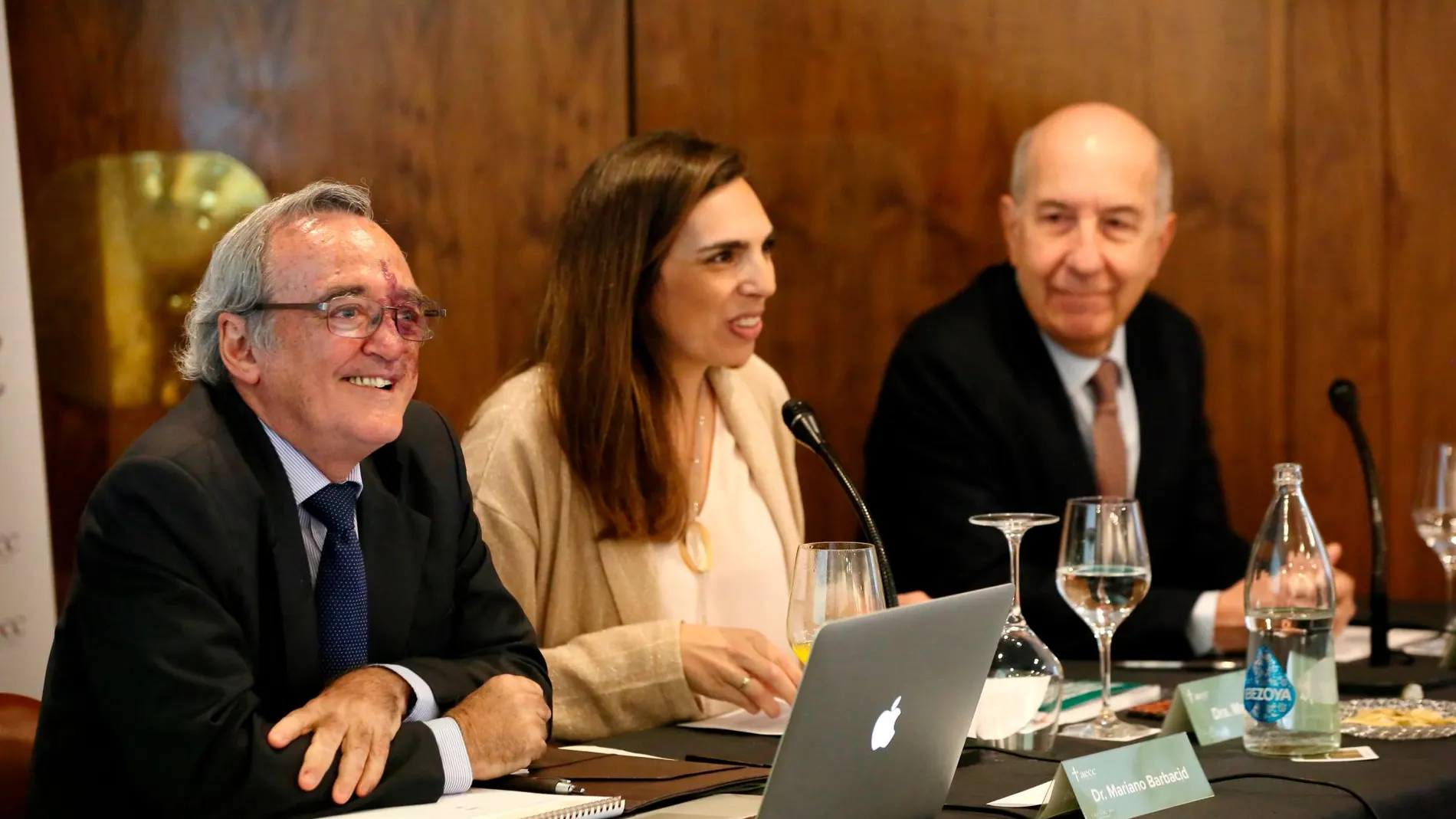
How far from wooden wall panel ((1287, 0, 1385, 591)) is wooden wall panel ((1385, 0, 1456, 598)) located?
0.08 ft

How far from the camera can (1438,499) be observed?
263cm

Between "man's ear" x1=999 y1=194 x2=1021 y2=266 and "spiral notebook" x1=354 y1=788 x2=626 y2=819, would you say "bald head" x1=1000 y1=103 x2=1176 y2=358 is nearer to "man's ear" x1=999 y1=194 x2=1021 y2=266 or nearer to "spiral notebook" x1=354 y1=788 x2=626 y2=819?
"man's ear" x1=999 y1=194 x2=1021 y2=266

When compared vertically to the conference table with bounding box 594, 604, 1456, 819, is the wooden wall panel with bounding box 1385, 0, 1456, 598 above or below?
above

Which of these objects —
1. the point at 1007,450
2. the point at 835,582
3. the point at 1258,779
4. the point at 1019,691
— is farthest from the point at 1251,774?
the point at 1007,450

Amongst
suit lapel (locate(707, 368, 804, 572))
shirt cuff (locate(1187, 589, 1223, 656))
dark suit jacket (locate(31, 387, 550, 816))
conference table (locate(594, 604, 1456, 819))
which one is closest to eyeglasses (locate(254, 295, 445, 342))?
dark suit jacket (locate(31, 387, 550, 816))

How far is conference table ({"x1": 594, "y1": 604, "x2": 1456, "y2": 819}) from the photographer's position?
1.67m

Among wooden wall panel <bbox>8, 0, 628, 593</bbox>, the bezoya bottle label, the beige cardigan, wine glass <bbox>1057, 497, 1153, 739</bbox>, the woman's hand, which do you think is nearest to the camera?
the bezoya bottle label

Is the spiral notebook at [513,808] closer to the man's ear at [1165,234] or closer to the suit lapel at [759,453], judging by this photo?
the suit lapel at [759,453]

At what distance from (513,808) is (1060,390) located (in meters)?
1.85

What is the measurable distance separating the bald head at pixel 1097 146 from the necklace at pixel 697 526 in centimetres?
98

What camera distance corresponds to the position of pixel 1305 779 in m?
1.77

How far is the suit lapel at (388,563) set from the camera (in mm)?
1860

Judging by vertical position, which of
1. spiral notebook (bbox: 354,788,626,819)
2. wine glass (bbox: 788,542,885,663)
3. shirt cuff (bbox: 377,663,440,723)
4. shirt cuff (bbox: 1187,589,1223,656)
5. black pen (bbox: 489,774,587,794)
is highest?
wine glass (bbox: 788,542,885,663)

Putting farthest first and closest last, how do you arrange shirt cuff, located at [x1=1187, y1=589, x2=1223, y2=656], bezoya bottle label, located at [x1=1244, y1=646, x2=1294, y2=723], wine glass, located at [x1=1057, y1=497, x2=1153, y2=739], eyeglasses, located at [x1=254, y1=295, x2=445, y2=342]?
shirt cuff, located at [x1=1187, y1=589, x2=1223, y2=656] → wine glass, located at [x1=1057, y1=497, x2=1153, y2=739] → bezoya bottle label, located at [x1=1244, y1=646, x2=1294, y2=723] → eyeglasses, located at [x1=254, y1=295, x2=445, y2=342]
